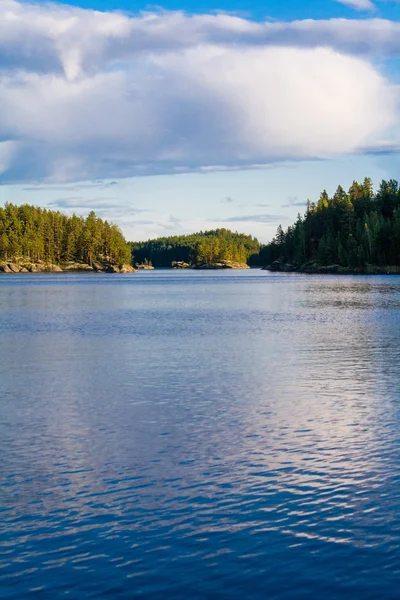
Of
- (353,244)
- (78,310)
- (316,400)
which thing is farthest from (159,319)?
Answer: (353,244)

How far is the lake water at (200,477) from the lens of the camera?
38.5ft

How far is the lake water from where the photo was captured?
38.5 ft

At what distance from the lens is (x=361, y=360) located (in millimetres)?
35938

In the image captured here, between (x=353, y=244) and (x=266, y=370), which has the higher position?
(x=353, y=244)

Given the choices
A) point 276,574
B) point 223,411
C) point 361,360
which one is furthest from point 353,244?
point 276,574

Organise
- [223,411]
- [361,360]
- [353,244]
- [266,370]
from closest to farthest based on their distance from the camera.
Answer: [223,411], [266,370], [361,360], [353,244]

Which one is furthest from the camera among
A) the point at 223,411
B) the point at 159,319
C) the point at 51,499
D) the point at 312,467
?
the point at 159,319

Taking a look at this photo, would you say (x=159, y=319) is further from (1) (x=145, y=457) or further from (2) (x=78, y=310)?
(1) (x=145, y=457)

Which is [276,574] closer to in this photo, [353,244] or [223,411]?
[223,411]

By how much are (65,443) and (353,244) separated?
17156 centimetres

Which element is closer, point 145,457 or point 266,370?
point 145,457

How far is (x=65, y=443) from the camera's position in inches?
777

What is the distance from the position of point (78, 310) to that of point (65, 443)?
5529 cm

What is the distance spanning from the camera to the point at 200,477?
54.0 feet
